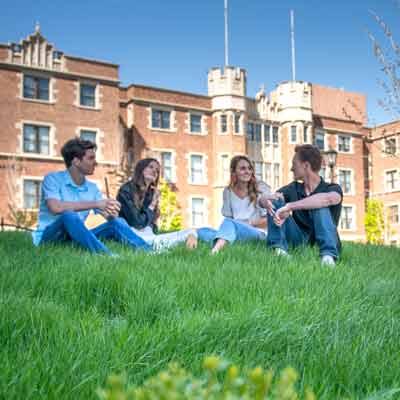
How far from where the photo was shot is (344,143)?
37.5 metres

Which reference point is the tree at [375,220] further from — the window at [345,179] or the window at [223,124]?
the window at [223,124]

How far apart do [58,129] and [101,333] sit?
24824 mm

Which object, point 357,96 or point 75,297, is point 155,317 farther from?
point 357,96

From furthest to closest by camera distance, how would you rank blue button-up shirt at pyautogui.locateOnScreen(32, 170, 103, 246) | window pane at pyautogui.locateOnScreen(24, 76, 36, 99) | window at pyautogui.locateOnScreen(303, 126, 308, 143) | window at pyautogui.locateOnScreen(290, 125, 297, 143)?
1. window at pyautogui.locateOnScreen(303, 126, 308, 143)
2. window at pyautogui.locateOnScreen(290, 125, 297, 143)
3. window pane at pyautogui.locateOnScreen(24, 76, 36, 99)
4. blue button-up shirt at pyautogui.locateOnScreen(32, 170, 103, 246)

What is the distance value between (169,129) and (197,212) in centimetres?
533

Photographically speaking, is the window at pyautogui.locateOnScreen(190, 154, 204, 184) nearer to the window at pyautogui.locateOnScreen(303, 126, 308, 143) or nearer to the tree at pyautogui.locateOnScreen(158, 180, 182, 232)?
the tree at pyautogui.locateOnScreen(158, 180, 182, 232)

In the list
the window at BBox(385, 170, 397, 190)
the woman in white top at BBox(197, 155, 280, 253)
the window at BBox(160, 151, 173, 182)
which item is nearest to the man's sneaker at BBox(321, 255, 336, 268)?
the woman in white top at BBox(197, 155, 280, 253)

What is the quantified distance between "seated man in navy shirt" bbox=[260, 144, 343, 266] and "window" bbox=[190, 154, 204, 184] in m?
24.2

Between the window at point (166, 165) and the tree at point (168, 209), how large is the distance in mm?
1289

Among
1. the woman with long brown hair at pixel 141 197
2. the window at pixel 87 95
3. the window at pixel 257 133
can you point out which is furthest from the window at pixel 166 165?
the woman with long brown hair at pixel 141 197

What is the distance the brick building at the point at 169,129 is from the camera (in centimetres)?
2473

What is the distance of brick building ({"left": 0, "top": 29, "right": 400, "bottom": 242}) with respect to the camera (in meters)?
24.7

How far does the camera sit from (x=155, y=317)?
8.97 ft

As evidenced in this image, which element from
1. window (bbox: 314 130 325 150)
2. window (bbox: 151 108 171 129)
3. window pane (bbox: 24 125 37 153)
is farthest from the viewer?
window (bbox: 314 130 325 150)
